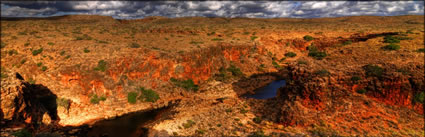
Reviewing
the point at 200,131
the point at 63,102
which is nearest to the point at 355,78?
the point at 200,131

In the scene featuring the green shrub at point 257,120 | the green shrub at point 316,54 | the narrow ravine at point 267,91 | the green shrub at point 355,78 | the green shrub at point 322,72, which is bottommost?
the green shrub at point 257,120

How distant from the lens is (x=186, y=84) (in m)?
31.3

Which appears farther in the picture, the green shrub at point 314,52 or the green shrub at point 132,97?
the green shrub at point 314,52

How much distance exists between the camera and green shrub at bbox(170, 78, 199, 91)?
3070 cm

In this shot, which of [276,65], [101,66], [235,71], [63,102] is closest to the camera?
[63,102]

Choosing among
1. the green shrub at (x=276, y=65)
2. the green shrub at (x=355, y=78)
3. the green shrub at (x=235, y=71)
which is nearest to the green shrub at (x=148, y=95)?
the green shrub at (x=235, y=71)

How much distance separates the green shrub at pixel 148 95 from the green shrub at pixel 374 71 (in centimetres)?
2324

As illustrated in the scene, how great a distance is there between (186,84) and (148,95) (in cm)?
571

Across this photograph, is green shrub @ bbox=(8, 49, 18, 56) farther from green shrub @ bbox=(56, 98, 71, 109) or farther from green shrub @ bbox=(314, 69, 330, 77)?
green shrub @ bbox=(314, 69, 330, 77)

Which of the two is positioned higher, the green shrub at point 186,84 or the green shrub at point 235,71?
the green shrub at point 235,71

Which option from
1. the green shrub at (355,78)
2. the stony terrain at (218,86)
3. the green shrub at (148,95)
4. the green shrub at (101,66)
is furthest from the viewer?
the green shrub at (148,95)

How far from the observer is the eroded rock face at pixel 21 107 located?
16.7 metres

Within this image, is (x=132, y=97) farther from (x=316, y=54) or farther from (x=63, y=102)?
(x=316, y=54)

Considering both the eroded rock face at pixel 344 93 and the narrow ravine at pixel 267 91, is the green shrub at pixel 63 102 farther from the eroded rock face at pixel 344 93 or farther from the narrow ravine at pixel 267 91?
the eroded rock face at pixel 344 93
